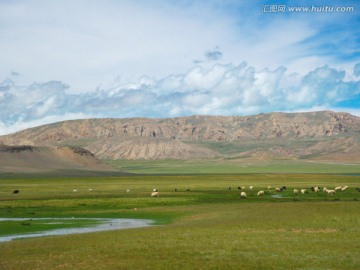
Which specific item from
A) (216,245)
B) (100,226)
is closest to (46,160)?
(100,226)

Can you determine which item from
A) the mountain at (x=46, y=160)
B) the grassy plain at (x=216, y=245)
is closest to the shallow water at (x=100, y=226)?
the grassy plain at (x=216, y=245)

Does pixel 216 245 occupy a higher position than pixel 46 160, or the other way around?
pixel 46 160

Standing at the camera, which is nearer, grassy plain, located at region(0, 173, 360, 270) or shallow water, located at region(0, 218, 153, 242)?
grassy plain, located at region(0, 173, 360, 270)

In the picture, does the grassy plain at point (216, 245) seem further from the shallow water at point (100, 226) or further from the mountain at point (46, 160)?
the mountain at point (46, 160)

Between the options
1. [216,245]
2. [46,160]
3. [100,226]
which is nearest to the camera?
[216,245]

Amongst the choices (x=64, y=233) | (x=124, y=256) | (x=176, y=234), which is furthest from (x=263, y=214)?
(x=124, y=256)

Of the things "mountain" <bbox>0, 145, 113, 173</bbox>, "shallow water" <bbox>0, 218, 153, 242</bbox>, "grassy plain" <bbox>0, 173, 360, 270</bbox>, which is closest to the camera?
"grassy plain" <bbox>0, 173, 360, 270</bbox>

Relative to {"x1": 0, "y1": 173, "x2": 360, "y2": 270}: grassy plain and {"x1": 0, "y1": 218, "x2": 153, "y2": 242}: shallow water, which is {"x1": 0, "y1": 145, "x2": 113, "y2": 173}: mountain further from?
{"x1": 0, "y1": 173, "x2": 360, "y2": 270}: grassy plain

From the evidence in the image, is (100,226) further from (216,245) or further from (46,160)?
(46,160)

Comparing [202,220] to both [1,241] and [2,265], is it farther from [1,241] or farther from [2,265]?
[2,265]

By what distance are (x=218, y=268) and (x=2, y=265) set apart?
8.28m

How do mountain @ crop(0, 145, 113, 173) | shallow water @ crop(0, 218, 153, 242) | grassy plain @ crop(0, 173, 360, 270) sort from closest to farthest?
grassy plain @ crop(0, 173, 360, 270) → shallow water @ crop(0, 218, 153, 242) → mountain @ crop(0, 145, 113, 173)

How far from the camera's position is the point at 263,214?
3912cm


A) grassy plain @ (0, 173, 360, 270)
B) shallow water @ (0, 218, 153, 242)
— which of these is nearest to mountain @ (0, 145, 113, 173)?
shallow water @ (0, 218, 153, 242)
